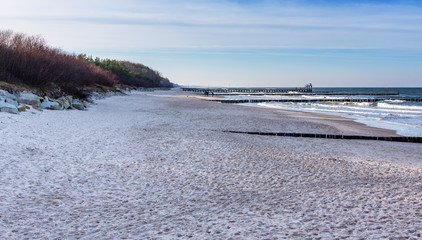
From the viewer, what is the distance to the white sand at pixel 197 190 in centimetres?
414

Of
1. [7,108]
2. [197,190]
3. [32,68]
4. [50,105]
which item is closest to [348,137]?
[197,190]

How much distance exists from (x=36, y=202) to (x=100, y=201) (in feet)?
2.89

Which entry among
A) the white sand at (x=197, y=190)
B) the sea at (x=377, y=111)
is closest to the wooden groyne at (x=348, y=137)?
the sea at (x=377, y=111)

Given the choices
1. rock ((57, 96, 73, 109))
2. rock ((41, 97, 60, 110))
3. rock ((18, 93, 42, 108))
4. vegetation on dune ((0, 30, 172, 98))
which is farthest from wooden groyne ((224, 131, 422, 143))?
vegetation on dune ((0, 30, 172, 98))

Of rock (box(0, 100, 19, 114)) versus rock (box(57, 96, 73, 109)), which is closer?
rock (box(0, 100, 19, 114))

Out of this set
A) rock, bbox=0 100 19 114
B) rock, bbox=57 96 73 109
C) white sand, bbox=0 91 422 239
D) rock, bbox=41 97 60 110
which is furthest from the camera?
rock, bbox=57 96 73 109

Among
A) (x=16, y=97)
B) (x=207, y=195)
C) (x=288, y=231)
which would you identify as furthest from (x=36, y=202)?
(x=16, y=97)

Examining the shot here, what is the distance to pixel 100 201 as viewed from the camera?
16.7 feet

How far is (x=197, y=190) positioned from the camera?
18.6 ft

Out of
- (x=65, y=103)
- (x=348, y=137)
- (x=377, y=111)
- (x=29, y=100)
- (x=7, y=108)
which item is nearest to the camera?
(x=7, y=108)

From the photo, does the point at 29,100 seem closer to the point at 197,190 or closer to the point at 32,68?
the point at 32,68

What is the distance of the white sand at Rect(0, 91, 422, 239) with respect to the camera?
13.6 feet

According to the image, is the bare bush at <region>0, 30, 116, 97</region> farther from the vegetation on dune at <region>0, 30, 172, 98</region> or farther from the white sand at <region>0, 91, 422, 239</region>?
the white sand at <region>0, 91, 422, 239</region>

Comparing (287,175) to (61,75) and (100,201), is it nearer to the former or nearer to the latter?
(100,201)
